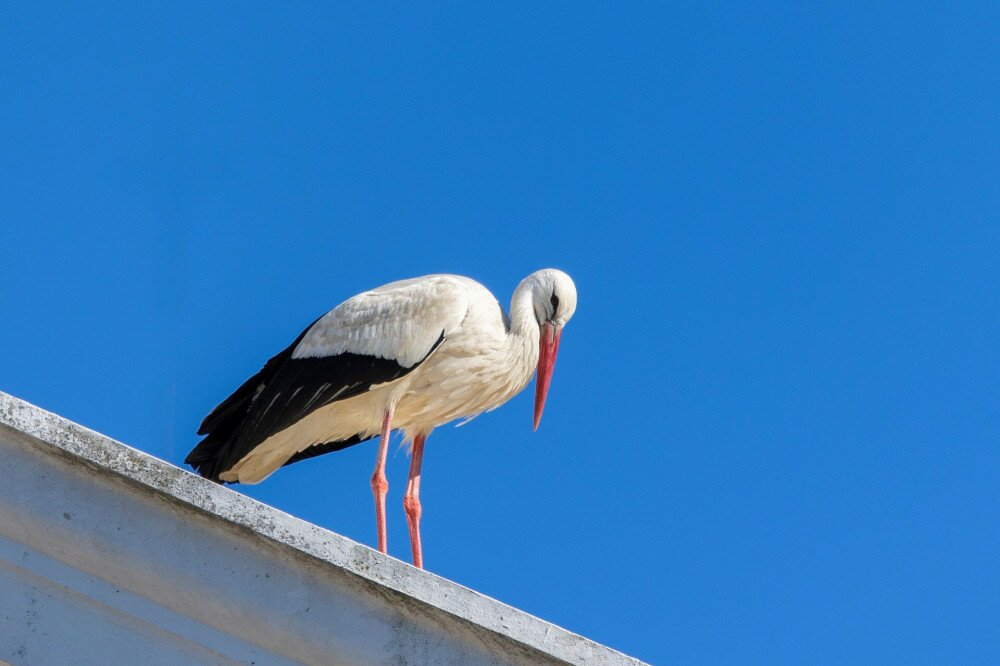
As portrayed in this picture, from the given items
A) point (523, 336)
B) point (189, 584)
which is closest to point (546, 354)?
point (523, 336)

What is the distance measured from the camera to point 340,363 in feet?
30.9

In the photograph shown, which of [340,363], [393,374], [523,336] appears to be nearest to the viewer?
[393,374]

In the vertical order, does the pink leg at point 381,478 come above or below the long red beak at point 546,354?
below

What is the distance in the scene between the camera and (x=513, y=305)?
9.87 meters

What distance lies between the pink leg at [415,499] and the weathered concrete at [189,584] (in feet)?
18.3

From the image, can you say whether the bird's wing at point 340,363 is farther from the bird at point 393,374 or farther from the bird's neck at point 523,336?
the bird's neck at point 523,336

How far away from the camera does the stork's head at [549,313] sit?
32.3 ft

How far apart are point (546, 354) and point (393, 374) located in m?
1.23

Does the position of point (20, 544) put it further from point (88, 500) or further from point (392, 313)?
point (392, 313)

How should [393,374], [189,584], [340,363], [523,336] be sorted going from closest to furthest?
[189,584] < [393,374] < [340,363] < [523,336]

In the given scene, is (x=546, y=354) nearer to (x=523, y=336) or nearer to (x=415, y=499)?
(x=523, y=336)

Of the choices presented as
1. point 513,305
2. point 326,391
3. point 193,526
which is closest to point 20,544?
point 193,526

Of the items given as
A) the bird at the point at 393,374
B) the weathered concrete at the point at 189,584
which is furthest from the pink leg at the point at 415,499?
the weathered concrete at the point at 189,584

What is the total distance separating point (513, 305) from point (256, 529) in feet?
20.1
